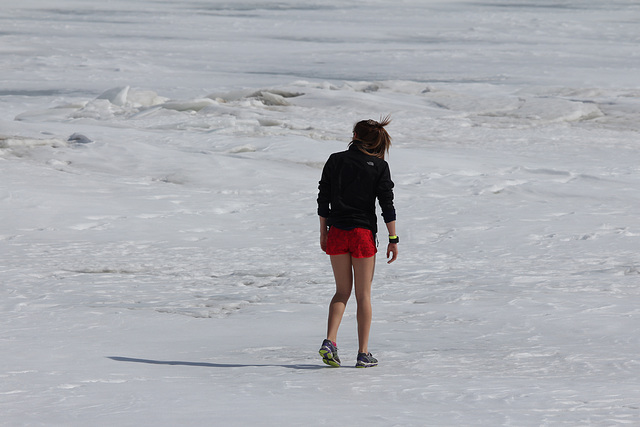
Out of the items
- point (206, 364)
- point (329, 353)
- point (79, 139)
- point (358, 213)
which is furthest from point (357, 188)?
point (79, 139)

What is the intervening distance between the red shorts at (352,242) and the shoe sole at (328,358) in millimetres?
438

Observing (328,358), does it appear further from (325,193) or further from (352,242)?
(325,193)

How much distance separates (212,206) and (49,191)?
5.35 ft

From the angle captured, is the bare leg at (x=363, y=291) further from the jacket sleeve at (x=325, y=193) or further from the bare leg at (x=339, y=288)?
the jacket sleeve at (x=325, y=193)

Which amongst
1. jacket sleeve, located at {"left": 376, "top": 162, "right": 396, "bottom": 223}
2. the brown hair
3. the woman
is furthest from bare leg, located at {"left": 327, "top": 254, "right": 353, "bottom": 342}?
the brown hair

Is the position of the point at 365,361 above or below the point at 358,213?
below

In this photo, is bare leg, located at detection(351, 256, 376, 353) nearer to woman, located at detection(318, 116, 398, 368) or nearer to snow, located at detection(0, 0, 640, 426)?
woman, located at detection(318, 116, 398, 368)

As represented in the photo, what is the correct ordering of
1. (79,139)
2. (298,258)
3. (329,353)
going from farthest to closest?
(79,139) < (298,258) < (329,353)

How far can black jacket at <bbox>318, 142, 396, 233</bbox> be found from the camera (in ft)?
12.5

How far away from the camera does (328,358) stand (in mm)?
3779

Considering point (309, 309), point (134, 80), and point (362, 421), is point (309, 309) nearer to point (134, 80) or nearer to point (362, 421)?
point (362, 421)

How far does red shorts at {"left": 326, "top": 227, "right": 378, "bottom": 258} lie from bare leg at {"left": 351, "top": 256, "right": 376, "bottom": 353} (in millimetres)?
43

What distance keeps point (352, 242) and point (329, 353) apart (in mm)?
503

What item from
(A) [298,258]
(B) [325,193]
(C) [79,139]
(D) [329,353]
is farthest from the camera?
(C) [79,139]
